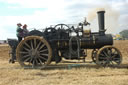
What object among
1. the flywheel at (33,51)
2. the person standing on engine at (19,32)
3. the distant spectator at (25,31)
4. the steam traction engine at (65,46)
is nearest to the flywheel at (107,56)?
the steam traction engine at (65,46)

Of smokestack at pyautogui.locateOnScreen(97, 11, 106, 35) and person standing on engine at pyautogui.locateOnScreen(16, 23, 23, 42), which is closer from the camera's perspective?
smokestack at pyautogui.locateOnScreen(97, 11, 106, 35)

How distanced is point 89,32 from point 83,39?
1.55ft

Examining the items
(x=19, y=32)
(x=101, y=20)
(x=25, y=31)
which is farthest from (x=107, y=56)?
(x=19, y=32)

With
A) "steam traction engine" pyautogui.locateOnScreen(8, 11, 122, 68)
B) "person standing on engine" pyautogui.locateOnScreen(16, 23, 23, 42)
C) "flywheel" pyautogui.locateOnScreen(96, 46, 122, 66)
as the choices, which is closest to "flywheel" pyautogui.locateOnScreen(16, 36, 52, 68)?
"steam traction engine" pyautogui.locateOnScreen(8, 11, 122, 68)

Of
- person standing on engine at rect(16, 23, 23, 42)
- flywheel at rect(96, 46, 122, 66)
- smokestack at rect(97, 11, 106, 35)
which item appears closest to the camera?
flywheel at rect(96, 46, 122, 66)

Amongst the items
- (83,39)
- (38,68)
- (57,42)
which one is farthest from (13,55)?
(83,39)

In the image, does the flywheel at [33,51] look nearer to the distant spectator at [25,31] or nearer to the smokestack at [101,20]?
the distant spectator at [25,31]

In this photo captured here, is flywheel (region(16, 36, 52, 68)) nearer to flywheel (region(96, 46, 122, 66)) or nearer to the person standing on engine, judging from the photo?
→ the person standing on engine

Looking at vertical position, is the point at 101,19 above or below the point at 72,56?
above

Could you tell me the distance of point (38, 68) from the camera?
27.2ft

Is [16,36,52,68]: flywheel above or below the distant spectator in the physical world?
below

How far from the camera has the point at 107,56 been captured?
8.36 meters

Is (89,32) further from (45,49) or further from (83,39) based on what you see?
(45,49)

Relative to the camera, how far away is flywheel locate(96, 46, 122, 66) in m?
8.27
